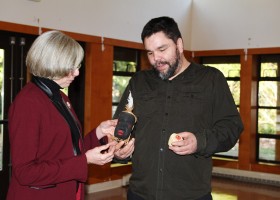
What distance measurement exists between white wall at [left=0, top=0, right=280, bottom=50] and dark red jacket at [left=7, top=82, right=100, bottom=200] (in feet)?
11.7

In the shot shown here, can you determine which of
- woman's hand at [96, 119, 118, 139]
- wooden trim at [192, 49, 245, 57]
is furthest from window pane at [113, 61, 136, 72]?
woman's hand at [96, 119, 118, 139]

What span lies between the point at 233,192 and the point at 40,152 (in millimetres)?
5309

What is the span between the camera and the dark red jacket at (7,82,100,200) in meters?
1.69

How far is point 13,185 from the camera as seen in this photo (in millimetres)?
1813

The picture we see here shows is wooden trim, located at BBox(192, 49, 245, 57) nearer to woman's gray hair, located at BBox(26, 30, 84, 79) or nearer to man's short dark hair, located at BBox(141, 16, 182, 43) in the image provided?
man's short dark hair, located at BBox(141, 16, 182, 43)

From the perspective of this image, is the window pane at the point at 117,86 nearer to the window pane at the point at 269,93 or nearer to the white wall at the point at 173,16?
the white wall at the point at 173,16

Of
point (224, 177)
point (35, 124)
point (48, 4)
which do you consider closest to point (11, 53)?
point (48, 4)

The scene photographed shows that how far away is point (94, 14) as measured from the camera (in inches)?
243

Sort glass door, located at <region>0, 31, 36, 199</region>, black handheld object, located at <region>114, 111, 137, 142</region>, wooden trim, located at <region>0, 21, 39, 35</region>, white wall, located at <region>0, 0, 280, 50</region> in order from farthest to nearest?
white wall, located at <region>0, 0, 280, 50</region> < glass door, located at <region>0, 31, 36, 199</region> < wooden trim, located at <region>0, 21, 39, 35</region> < black handheld object, located at <region>114, 111, 137, 142</region>

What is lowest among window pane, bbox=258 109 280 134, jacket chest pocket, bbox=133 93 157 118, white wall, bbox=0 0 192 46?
window pane, bbox=258 109 280 134

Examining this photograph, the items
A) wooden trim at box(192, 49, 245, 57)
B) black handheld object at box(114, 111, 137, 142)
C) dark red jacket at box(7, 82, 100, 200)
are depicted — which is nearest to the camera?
dark red jacket at box(7, 82, 100, 200)

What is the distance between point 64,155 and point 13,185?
267mm

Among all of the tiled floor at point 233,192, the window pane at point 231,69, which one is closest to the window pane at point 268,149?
the tiled floor at point 233,192

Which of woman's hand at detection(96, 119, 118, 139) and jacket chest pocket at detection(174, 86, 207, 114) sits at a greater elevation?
jacket chest pocket at detection(174, 86, 207, 114)
